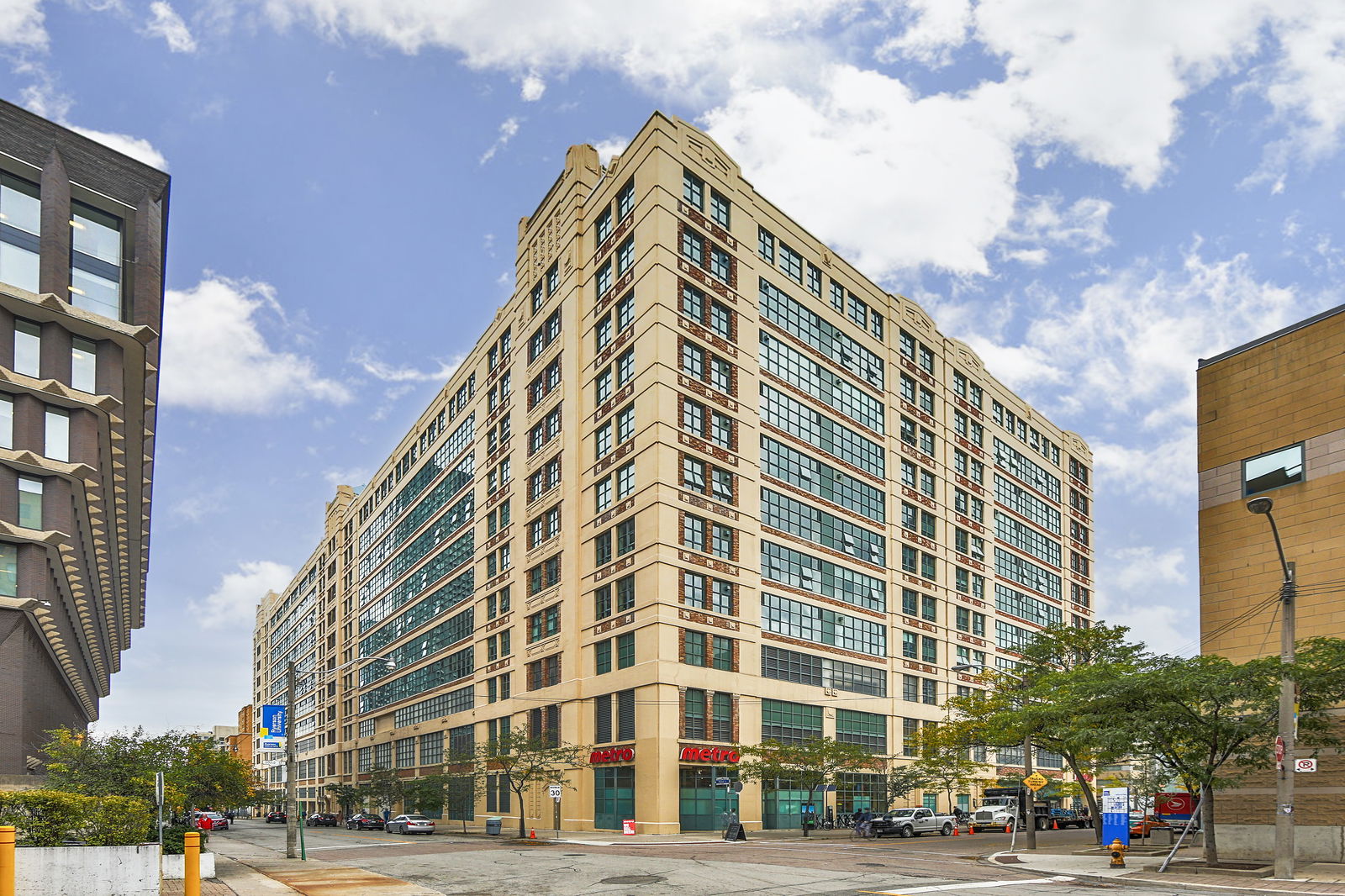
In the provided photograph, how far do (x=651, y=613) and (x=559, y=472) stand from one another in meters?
15.2

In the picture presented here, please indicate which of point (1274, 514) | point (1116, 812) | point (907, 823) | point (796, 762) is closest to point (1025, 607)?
point (796, 762)

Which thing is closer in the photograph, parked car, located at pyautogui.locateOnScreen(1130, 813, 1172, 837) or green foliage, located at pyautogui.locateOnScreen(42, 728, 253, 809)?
green foliage, located at pyautogui.locateOnScreen(42, 728, 253, 809)

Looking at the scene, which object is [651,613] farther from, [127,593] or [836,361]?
[127,593]

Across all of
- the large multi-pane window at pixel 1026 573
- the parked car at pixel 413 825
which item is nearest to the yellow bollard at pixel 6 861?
the parked car at pixel 413 825

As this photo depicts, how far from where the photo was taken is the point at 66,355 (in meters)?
39.8

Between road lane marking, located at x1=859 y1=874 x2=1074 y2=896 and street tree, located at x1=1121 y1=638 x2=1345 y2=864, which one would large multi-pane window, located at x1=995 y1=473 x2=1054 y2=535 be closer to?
street tree, located at x1=1121 y1=638 x2=1345 y2=864

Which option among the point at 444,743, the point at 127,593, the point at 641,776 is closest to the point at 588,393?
the point at 641,776

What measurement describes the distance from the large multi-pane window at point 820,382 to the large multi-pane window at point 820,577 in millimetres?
10038

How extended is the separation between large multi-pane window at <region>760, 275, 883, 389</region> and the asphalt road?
30.8m

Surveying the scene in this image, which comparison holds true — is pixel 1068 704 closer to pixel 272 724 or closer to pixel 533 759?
pixel 272 724

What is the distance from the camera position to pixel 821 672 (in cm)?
6431

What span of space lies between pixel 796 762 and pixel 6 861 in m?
42.7

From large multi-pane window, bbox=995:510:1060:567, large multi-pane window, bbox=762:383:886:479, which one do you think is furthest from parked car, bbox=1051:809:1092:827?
large multi-pane window, bbox=995:510:1060:567

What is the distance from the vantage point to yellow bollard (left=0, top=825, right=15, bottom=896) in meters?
16.3
